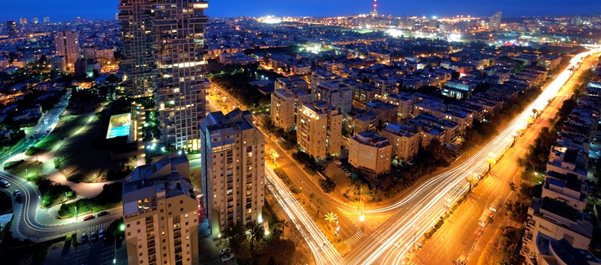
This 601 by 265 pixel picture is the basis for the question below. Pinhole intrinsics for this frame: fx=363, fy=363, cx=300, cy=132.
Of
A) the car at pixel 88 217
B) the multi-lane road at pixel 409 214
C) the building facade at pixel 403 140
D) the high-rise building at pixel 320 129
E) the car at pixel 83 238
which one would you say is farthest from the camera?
the high-rise building at pixel 320 129

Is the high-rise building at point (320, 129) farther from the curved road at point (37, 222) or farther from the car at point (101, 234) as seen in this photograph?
the car at point (101, 234)

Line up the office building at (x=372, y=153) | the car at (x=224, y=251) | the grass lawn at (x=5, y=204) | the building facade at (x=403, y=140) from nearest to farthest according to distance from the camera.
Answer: the car at (x=224, y=251)
the grass lawn at (x=5, y=204)
the office building at (x=372, y=153)
the building facade at (x=403, y=140)

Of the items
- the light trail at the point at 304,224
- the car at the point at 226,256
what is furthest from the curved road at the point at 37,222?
the light trail at the point at 304,224

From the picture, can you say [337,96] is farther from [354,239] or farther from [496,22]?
[496,22]

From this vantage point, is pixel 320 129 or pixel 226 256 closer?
pixel 226 256

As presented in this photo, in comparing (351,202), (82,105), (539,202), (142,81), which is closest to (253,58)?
(142,81)

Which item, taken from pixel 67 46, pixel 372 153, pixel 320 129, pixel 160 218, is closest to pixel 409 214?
pixel 372 153
